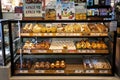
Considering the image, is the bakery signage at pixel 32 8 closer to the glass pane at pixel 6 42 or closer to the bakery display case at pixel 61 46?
the bakery display case at pixel 61 46

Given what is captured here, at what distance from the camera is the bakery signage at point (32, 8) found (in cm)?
355

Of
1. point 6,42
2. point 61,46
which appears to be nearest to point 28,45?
point 6,42

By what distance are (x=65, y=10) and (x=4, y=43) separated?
1128 millimetres

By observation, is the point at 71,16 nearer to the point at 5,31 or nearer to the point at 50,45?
the point at 50,45

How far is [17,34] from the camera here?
12.1 ft

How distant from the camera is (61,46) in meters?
3.66

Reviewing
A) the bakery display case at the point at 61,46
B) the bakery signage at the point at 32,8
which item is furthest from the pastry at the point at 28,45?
the bakery signage at the point at 32,8

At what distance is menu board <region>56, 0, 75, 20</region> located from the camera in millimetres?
3537

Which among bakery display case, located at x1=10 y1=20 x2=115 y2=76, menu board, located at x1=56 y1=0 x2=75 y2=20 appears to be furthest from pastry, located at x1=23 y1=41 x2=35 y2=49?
menu board, located at x1=56 y1=0 x2=75 y2=20

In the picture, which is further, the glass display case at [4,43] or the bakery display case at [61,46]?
the bakery display case at [61,46]

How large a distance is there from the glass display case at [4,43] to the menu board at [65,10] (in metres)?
0.87

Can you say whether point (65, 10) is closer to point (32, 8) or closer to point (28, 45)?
point (32, 8)

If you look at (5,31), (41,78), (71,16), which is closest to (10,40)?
(5,31)

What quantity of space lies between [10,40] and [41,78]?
80 centimetres
